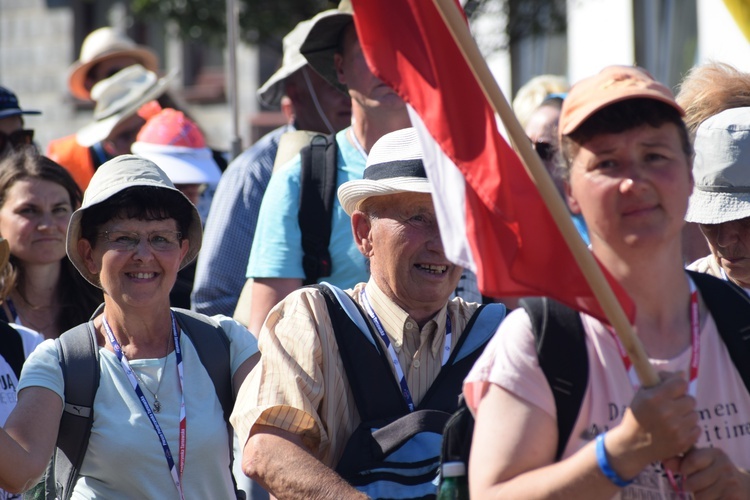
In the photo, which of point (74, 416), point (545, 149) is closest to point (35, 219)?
point (74, 416)

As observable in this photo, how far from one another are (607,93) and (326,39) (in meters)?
3.03

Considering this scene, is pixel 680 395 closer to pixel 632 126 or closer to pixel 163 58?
pixel 632 126

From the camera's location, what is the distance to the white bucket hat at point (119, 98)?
24.4ft

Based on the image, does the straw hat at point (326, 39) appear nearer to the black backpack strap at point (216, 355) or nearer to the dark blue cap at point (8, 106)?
the black backpack strap at point (216, 355)

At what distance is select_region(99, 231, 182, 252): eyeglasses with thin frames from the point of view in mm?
4020

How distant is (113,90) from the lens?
7.96m

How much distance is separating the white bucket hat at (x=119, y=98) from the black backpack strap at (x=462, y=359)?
4074mm

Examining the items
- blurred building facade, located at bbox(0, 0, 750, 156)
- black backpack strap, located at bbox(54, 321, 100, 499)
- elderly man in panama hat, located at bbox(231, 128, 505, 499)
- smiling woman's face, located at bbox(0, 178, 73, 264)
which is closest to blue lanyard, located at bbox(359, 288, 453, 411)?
elderly man in panama hat, located at bbox(231, 128, 505, 499)

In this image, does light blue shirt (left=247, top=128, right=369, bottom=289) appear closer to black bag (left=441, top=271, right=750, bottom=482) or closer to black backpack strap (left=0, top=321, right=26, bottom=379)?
black backpack strap (left=0, top=321, right=26, bottom=379)

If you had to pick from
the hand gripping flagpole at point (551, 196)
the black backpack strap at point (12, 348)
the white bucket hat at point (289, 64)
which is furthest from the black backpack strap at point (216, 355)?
the white bucket hat at point (289, 64)

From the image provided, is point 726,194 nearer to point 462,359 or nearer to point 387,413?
point 462,359

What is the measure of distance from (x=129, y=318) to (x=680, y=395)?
2.17m

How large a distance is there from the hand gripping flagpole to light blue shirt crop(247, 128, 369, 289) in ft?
6.85

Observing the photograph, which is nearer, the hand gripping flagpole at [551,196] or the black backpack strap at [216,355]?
the hand gripping flagpole at [551,196]
